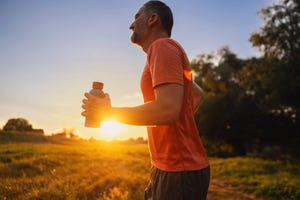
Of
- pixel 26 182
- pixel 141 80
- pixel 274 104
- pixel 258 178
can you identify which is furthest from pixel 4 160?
pixel 274 104

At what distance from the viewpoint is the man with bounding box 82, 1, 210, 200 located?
1.95m

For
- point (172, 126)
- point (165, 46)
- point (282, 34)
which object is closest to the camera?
point (165, 46)

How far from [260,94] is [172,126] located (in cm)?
3133

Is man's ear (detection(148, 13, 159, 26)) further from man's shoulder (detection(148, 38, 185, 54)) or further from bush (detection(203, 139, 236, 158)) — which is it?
bush (detection(203, 139, 236, 158))

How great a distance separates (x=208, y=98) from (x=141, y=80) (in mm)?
Answer: 31337

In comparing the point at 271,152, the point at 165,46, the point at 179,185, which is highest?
the point at 165,46

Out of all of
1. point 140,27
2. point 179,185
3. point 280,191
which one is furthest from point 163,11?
point 280,191

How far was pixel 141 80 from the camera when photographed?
2.38 metres

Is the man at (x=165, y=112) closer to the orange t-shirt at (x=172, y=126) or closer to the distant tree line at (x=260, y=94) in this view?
the orange t-shirt at (x=172, y=126)

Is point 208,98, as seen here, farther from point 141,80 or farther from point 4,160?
point 141,80

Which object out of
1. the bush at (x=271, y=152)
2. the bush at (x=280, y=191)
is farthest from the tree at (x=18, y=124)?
the bush at (x=280, y=191)

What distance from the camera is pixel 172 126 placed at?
7.27ft

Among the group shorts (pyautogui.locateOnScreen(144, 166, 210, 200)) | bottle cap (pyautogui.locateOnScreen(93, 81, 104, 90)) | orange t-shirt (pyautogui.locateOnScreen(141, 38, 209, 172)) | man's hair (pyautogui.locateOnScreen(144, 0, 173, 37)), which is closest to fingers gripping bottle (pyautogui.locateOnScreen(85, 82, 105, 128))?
bottle cap (pyautogui.locateOnScreen(93, 81, 104, 90))

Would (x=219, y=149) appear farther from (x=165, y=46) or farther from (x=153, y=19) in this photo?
(x=165, y=46)
